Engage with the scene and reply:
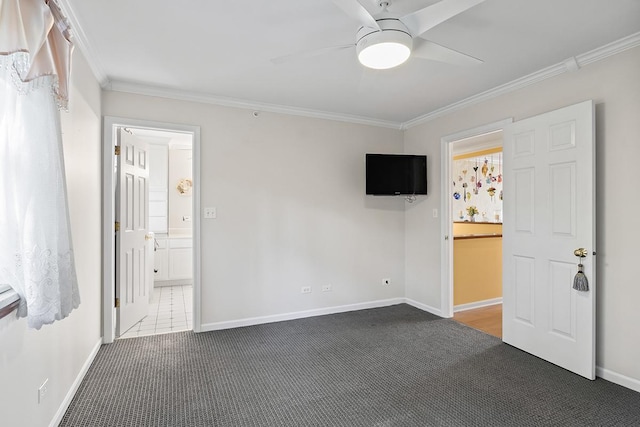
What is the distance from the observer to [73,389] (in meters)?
2.32

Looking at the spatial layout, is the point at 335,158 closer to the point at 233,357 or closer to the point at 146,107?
the point at 146,107

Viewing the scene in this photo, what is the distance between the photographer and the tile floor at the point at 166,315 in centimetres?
368

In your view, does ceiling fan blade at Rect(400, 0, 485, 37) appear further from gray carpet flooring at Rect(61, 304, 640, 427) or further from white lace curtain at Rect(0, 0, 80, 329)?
gray carpet flooring at Rect(61, 304, 640, 427)

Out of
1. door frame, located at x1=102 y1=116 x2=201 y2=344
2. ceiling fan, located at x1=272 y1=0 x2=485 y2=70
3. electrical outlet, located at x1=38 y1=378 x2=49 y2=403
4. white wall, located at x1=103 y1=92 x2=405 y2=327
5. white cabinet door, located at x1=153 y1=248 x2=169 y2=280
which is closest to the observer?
ceiling fan, located at x1=272 y1=0 x2=485 y2=70

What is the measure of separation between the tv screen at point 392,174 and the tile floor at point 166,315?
264 cm

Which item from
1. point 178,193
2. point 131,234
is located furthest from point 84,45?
point 178,193

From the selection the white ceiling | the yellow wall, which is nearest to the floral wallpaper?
the yellow wall

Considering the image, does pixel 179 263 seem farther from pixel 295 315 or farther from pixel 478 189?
pixel 478 189

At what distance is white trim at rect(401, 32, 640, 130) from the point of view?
245cm

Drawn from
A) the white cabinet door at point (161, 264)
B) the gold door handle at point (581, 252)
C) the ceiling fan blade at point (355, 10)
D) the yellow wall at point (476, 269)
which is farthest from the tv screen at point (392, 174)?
the white cabinet door at point (161, 264)

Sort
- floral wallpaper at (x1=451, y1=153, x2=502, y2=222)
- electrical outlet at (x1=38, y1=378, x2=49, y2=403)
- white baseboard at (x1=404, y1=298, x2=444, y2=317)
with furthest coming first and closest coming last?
floral wallpaper at (x1=451, y1=153, x2=502, y2=222)
white baseboard at (x1=404, y1=298, x2=444, y2=317)
electrical outlet at (x1=38, y1=378, x2=49, y2=403)

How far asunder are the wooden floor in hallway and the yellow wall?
0.14 metres

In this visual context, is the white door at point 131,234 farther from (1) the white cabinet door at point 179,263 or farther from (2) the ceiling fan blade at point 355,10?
(2) the ceiling fan blade at point 355,10

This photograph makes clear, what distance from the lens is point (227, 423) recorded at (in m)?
2.05
